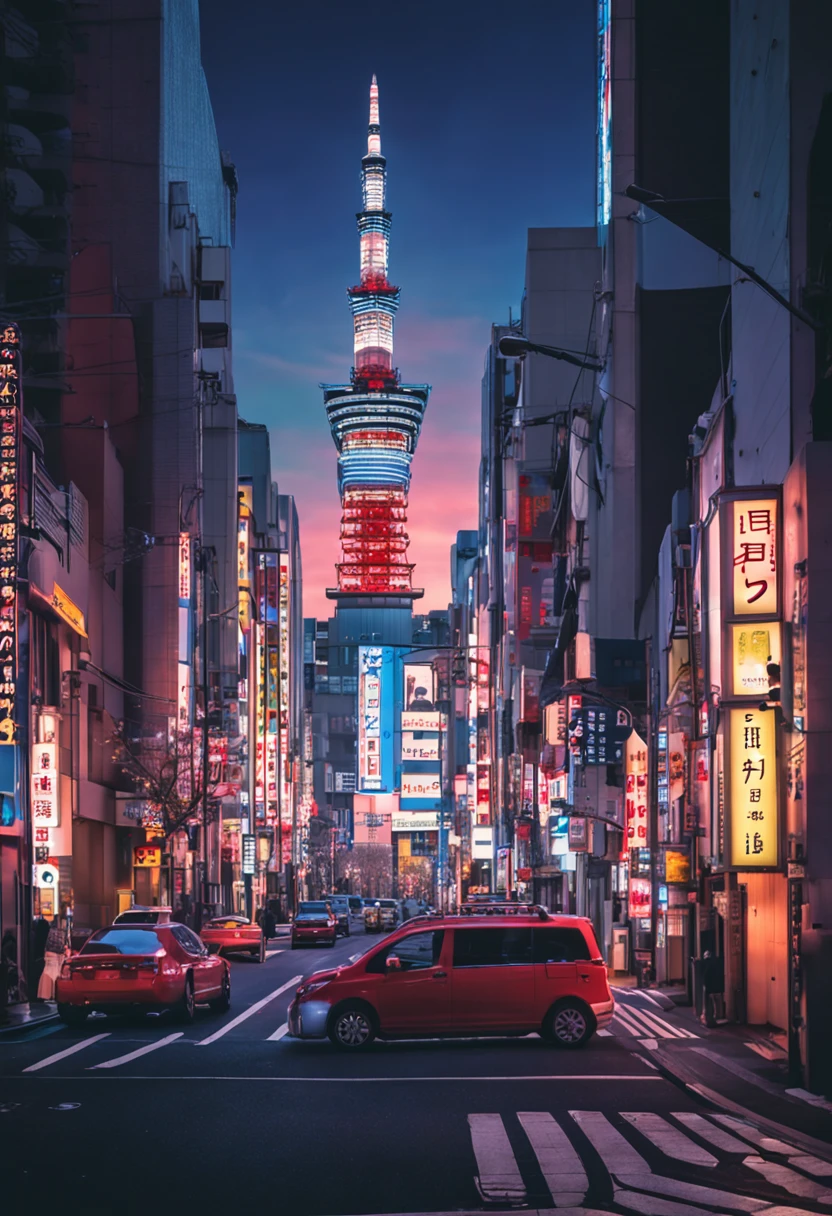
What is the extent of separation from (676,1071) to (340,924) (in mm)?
63026

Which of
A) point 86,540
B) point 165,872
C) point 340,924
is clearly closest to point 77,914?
point 165,872

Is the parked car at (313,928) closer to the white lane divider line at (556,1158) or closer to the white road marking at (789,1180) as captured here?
the white lane divider line at (556,1158)

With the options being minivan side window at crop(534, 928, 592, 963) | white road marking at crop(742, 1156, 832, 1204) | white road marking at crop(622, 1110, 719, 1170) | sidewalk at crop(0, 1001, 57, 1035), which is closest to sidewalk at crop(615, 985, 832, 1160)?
white road marking at crop(742, 1156, 832, 1204)

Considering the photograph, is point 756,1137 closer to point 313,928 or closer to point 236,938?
point 236,938

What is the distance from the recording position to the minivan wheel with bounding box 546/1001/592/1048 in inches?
910

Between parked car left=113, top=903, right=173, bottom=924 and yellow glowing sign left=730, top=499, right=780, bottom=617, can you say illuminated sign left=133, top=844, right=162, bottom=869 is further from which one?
yellow glowing sign left=730, top=499, right=780, bottom=617

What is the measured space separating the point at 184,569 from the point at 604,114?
27275mm

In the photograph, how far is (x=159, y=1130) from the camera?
14625mm

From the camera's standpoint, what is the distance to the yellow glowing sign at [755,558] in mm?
23156

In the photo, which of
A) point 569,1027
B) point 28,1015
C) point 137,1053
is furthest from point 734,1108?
point 28,1015

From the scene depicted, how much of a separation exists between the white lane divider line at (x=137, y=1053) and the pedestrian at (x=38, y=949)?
872 centimetres

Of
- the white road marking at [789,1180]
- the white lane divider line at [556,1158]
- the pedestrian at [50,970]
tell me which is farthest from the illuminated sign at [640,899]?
the white road marking at [789,1180]

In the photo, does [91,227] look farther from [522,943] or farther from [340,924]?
[522,943]

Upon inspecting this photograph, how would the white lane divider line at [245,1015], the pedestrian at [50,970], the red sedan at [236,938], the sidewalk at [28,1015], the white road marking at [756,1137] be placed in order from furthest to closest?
the red sedan at [236,938] → the pedestrian at [50,970] → the sidewalk at [28,1015] → the white lane divider line at [245,1015] → the white road marking at [756,1137]
